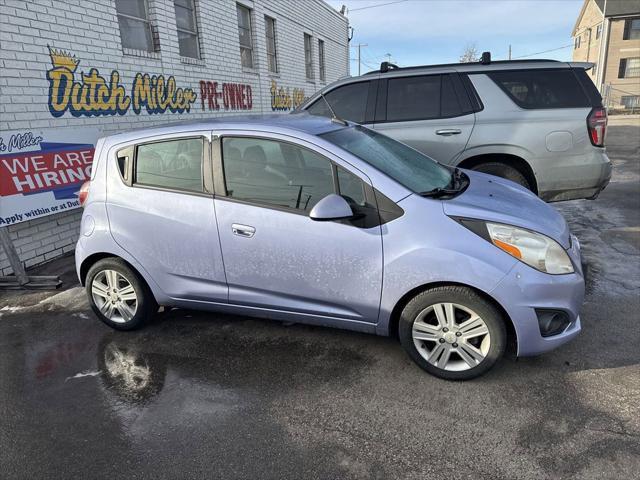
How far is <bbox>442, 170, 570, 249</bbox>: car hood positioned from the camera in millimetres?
2906

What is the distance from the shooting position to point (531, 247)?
9.32 feet

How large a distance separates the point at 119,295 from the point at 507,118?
4367 mm

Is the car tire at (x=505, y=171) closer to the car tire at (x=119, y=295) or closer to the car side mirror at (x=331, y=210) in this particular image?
the car side mirror at (x=331, y=210)

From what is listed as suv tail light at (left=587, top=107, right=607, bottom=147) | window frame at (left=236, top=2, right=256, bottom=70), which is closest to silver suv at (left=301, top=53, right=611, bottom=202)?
suv tail light at (left=587, top=107, right=607, bottom=147)

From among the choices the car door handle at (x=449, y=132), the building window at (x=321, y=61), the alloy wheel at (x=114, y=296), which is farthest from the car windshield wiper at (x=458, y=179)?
the building window at (x=321, y=61)

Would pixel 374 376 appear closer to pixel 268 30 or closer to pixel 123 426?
pixel 123 426

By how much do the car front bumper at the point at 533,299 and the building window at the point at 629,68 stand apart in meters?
39.4

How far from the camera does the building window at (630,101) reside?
3338 cm

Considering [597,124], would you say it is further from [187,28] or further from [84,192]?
[187,28]

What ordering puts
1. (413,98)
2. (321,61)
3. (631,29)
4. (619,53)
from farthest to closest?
1. (619,53)
2. (631,29)
3. (321,61)
4. (413,98)

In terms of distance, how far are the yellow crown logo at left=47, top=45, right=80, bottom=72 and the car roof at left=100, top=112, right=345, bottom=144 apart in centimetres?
274

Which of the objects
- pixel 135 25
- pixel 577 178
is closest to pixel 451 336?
pixel 577 178

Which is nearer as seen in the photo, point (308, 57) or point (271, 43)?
point (271, 43)

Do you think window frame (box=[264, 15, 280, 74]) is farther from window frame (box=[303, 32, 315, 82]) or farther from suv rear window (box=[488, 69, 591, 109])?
suv rear window (box=[488, 69, 591, 109])
